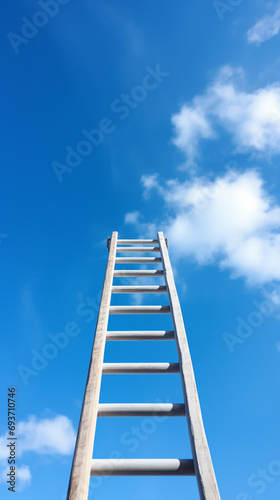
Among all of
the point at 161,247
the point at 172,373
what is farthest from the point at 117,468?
the point at 161,247

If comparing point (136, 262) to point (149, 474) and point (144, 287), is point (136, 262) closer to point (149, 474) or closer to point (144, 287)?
point (144, 287)

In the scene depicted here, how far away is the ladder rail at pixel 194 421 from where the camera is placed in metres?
1.27

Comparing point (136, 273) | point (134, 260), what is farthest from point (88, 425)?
point (134, 260)

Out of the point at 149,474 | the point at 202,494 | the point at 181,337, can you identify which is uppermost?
the point at 181,337

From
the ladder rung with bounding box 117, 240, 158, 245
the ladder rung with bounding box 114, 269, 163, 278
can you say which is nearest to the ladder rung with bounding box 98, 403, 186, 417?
the ladder rung with bounding box 114, 269, 163, 278

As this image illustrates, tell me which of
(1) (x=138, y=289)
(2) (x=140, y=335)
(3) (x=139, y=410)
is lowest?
(3) (x=139, y=410)

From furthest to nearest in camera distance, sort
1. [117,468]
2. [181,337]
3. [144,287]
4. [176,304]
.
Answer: [144,287] < [176,304] < [181,337] < [117,468]

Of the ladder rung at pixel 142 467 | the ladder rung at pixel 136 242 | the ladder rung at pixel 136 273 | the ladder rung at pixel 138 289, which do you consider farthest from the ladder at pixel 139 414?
the ladder rung at pixel 136 242

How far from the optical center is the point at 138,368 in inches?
74.2

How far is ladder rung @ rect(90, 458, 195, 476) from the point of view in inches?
54.1

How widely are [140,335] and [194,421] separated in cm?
75

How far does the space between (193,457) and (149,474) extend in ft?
0.70

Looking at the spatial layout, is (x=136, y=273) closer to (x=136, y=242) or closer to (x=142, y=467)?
(x=136, y=242)

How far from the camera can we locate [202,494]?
125cm
